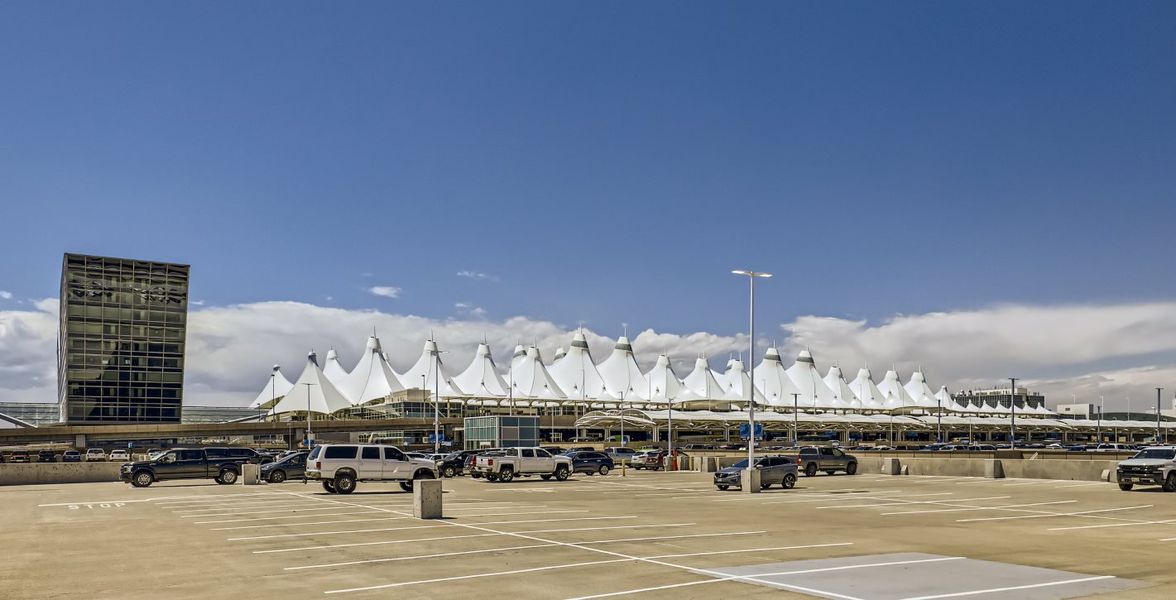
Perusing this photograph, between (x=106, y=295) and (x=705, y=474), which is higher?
(x=106, y=295)

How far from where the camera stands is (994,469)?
149 feet

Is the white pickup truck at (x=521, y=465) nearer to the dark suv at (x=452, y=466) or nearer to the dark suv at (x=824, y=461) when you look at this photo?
the dark suv at (x=452, y=466)

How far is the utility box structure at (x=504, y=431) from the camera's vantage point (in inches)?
3932

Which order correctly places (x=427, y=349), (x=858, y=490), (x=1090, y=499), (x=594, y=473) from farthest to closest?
1. (x=427, y=349)
2. (x=594, y=473)
3. (x=858, y=490)
4. (x=1090, y=499)

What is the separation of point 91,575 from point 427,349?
17883cm

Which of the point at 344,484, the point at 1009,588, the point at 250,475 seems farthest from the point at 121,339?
the point at 1009,588

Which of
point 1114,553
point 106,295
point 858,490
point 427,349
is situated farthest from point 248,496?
point 427,349

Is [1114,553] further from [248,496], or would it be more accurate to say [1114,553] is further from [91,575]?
[248,496]

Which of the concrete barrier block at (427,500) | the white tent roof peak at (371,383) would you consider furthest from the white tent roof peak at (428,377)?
the concrete barrier block at (427,500)

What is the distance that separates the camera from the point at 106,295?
463 ft

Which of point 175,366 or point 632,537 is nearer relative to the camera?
point 632,537

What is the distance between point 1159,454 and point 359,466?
91.9 ft

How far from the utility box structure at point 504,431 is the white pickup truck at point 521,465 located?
5104cm

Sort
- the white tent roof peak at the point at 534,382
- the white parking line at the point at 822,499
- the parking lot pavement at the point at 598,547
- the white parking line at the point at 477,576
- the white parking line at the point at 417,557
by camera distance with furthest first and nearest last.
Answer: the white tent roof peak at the point at 534,382
the white parking line at the point at 822,499
the white parking line at the point at 417,557
the parking lot pavement at the point at 598,547
the white parking line at the point at 477,576
